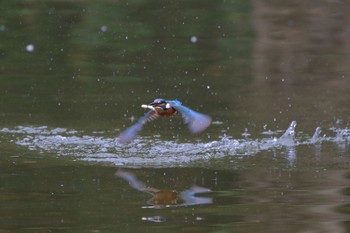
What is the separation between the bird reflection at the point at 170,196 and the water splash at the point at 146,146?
22.9 inches

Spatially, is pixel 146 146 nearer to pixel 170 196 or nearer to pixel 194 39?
pixel 170 196

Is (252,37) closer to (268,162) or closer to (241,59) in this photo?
(241,59)

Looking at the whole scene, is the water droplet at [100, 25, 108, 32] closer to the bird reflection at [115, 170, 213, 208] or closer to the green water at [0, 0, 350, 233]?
the green water at [0, 0, 350, 233]

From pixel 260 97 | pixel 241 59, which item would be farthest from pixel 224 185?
pixel 241 59

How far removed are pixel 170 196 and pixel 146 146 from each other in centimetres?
143

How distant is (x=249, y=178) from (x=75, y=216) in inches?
52.0

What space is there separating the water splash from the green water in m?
0.01

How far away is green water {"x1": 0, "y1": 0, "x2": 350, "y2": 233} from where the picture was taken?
5.54 metres

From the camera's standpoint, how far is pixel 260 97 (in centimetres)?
881

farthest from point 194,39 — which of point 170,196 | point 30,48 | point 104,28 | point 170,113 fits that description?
point 170,196

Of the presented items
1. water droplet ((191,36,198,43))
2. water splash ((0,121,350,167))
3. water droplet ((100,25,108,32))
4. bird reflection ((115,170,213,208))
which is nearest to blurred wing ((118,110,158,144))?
water splash ((0,121,350,167))

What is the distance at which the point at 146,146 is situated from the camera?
23.9 ft

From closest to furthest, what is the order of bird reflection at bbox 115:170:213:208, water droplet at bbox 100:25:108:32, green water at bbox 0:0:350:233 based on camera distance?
green water at bbox 0:0:350:233 < bird reflection at bbox 115:170:213:208 < water droplet at bbox 100:25:108:32

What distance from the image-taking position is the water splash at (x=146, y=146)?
6887mm
